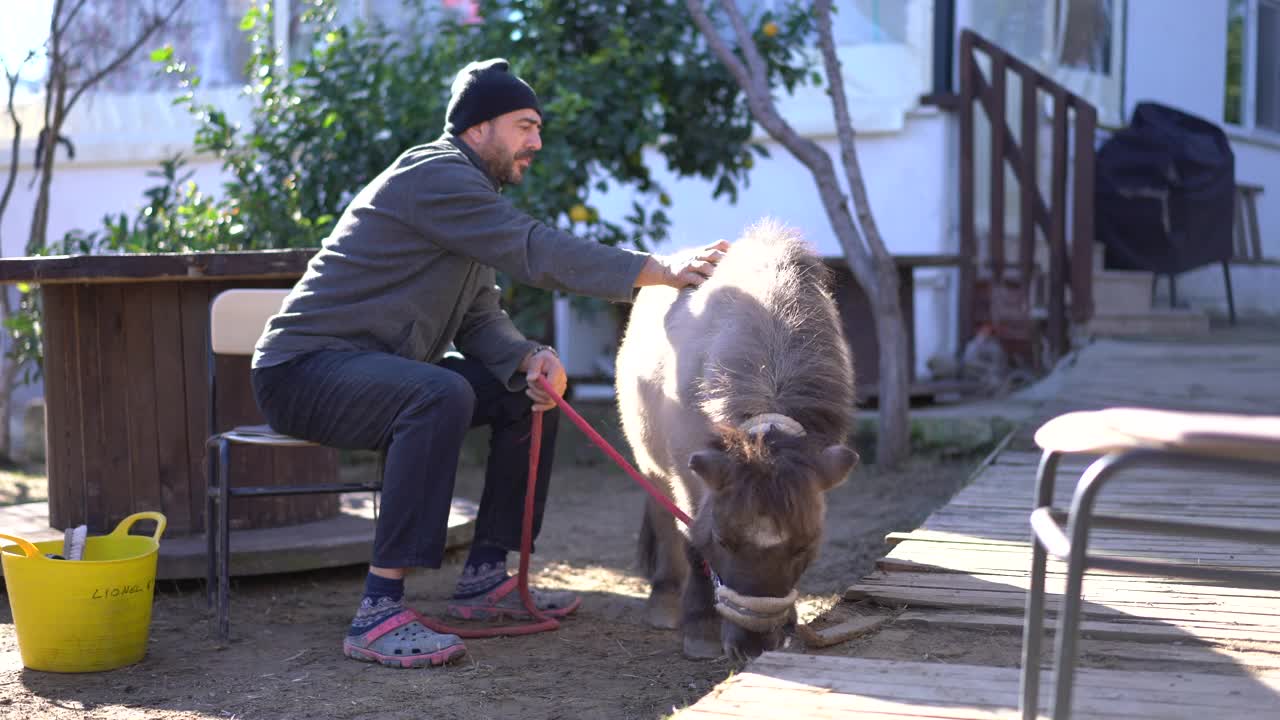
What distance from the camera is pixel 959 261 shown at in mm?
7664

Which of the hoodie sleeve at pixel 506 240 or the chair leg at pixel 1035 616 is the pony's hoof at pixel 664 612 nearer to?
the hoodie sleeve at pixel 506 240

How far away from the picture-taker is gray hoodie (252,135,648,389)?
11.1ft

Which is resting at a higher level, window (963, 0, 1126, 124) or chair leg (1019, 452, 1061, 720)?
window (963, 0, 1126, 124)

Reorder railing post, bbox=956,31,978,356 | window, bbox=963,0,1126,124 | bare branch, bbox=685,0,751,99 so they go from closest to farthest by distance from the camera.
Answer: bare branch, bbox=685,0,751,99, railing post, bbox=956,31,978,356, window, bbox=963,0,1126,124

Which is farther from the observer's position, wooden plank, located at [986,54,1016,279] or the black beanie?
A: wooden plank, located at [986,54,1016,279]

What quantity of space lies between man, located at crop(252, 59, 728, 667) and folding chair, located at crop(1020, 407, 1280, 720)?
5.50 ft

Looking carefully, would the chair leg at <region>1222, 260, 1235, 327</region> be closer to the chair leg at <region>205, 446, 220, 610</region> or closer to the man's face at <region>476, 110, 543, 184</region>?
the man's face at <region>476, 110, 543, 184</region>

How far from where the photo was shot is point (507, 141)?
3.63m

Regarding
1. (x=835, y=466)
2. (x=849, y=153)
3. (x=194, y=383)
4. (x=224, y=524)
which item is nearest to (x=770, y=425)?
(x=835, y=466)

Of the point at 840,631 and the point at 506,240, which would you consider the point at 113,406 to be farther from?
the point at 840,631

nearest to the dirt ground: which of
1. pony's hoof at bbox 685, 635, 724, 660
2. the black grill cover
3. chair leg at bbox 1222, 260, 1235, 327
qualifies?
pony's hoof at bbox 685, 635, 724, 660

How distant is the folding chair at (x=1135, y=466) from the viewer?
1.58 meters

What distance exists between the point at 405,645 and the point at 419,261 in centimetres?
105

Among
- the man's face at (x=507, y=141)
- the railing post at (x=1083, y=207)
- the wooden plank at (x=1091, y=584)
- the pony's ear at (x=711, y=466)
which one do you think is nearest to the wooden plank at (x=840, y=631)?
the wooden plank at (x=1091, y=584)
